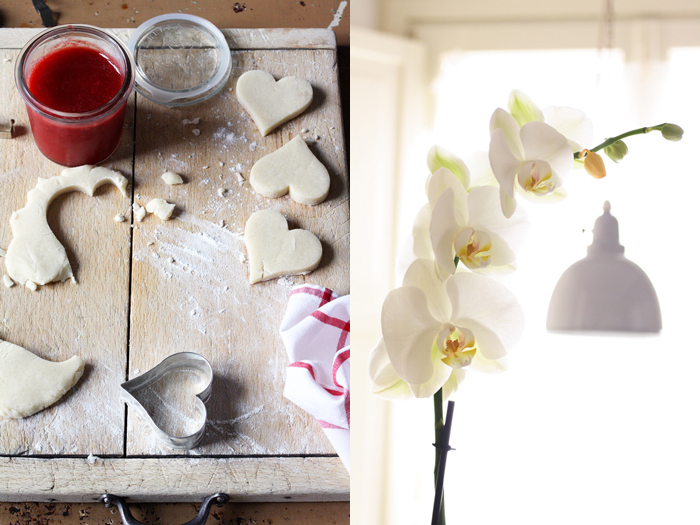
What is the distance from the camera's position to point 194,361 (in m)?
0.65

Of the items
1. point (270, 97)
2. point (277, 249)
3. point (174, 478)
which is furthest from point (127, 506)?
point (270, 97)

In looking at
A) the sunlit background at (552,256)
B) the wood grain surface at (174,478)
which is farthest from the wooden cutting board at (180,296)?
the sunlit background at (552,256)

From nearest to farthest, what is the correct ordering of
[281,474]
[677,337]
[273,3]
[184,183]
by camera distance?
[677,337] < [281,474] < [184,183] < [273,3]

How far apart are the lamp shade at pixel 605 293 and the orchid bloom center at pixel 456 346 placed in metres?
0.02

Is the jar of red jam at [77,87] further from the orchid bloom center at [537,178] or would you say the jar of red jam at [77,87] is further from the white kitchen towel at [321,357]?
the orchid bloom center at [537,178]

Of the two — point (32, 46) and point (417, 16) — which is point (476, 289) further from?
point (32, 46)

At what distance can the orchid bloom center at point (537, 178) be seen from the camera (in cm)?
16

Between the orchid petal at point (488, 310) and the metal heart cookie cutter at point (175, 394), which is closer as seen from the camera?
the orchid petal at point (488, 310)

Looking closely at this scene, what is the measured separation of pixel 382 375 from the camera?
16 cm

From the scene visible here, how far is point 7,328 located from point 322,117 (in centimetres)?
51

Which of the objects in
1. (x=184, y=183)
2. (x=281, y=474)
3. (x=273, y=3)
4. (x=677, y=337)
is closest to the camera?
(x=677, y=337)

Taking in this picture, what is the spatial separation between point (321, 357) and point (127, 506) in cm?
28

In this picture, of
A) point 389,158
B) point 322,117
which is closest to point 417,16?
point 389,158

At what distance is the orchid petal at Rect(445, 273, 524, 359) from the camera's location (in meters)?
0.15
